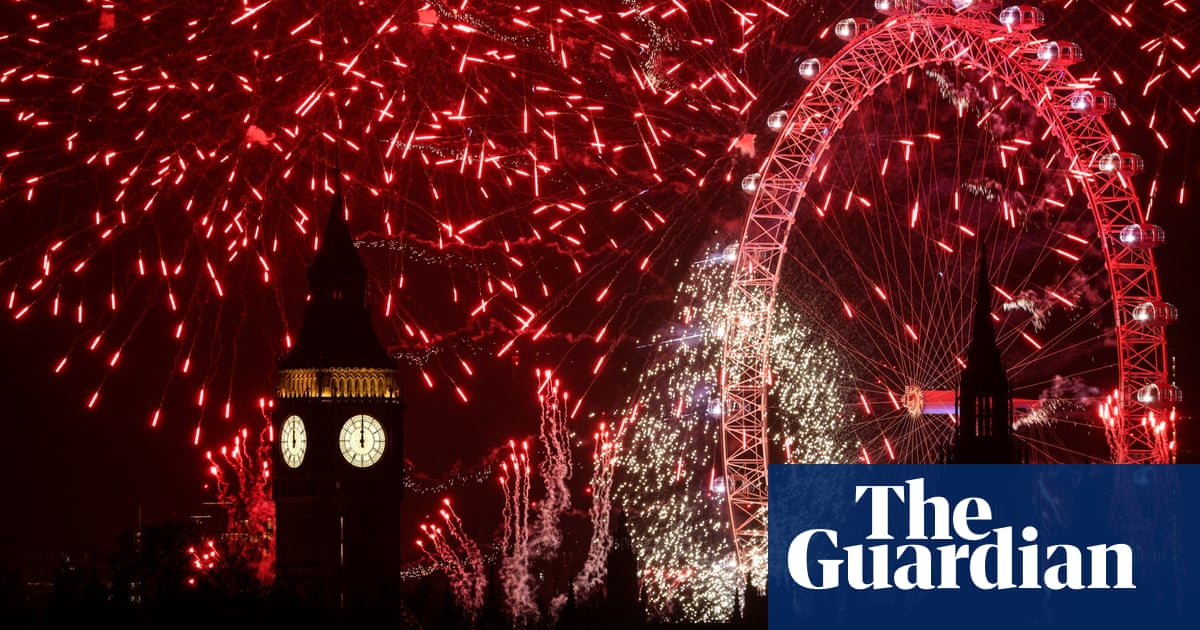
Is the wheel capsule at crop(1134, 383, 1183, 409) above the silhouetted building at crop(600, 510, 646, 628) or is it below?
above

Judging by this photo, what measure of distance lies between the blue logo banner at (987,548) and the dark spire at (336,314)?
82.2 feet

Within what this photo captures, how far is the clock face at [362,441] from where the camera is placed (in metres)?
120

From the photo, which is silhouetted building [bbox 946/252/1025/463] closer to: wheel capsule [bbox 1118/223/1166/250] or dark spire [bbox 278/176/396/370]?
wheel capsule [bbox 1118/223/1166/250]

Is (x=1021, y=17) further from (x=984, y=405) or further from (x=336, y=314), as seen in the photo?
(x=336, y=314)

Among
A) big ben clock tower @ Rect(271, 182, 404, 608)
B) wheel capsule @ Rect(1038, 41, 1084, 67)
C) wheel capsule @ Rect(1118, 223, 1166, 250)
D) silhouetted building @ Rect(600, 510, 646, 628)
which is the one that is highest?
wheel capsule @ Rect(1038, 41, 1084, 67)

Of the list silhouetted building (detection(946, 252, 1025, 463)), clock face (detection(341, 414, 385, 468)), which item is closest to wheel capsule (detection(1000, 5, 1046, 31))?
silhouetted building (detection(946, 252, 1025, 463))

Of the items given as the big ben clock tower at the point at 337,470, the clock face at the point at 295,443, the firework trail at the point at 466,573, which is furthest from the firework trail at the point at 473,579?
the clock face at the point at 295,443

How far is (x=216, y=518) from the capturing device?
413 ft

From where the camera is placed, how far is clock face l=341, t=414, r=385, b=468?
120 metres

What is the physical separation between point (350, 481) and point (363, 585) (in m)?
4.57

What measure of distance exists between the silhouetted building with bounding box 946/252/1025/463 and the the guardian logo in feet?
59.3

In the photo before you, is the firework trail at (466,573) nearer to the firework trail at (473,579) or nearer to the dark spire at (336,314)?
the firework trail at (473,579)

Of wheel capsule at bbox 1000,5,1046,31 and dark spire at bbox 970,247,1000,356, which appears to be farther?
dark spire at bbox 970,247,1000,356

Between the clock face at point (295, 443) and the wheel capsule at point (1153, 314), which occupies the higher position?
the wheel capsule at point (1153, 314)
